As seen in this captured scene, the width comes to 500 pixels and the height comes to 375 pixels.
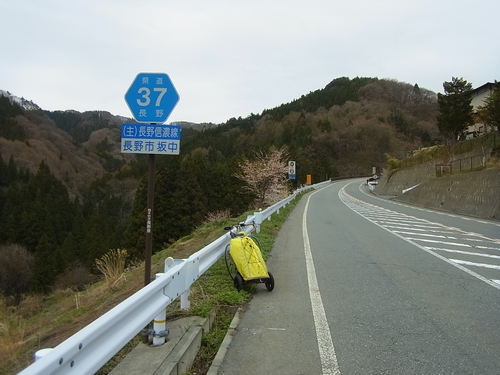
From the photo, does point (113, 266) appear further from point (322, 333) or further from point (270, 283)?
point (322, 333)

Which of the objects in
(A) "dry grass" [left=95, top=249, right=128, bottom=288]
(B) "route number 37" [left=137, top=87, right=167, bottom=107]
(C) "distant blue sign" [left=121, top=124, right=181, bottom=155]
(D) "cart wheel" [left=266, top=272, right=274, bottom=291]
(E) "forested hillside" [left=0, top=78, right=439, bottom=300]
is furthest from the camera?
(E) "forested hillside" [left=0, top=78, right=439, bottom=300]

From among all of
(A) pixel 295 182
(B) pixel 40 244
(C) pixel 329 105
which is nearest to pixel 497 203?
(A) pixel 295 182

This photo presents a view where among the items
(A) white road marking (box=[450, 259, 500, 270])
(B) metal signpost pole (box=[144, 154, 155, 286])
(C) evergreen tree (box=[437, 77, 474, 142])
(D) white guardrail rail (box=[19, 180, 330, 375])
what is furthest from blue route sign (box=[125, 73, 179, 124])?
(C) evergreen tree (box=[437, 77, 474, 142])

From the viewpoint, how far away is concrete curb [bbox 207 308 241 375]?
3.33 meters

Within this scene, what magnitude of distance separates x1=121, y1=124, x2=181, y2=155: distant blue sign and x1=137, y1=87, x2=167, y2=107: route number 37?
317mm

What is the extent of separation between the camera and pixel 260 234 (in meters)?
11.3

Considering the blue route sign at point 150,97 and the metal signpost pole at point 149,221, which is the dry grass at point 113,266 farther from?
the blue route sign at point 150,97

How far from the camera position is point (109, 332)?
244cm

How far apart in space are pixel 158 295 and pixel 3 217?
72817mm

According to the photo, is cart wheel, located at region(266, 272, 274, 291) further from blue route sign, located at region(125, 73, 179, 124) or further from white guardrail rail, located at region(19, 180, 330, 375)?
blue route sign, located at region(125, 73, 179, 124)

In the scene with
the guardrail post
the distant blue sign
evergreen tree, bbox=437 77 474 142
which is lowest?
the guardrail post

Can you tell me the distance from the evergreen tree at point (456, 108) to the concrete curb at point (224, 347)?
41.6 metres

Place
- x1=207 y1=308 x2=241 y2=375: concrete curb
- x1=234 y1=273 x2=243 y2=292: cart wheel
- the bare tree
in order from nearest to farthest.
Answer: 1. x1=207 y1=308 x2=241 y2=375: concrete curb
2. x1=234 y1=273 x2=243 y2=292: cart wheel
3. the bare tree

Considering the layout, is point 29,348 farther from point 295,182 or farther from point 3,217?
point 3,217
